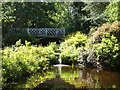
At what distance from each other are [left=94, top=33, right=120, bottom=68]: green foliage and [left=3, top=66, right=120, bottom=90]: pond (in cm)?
46

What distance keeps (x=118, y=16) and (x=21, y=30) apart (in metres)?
8.98

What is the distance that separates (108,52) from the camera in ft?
36.3

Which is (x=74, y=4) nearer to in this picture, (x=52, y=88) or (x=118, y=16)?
(x=118, y=16)

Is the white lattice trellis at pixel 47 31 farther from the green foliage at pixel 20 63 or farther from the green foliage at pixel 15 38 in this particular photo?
the green foliage at pixel 20 63

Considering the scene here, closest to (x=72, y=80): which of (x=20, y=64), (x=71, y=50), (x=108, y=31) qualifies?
(x=20, y=64)

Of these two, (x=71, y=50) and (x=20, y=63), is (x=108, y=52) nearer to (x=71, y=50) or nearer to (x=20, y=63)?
(x=71, y=50)

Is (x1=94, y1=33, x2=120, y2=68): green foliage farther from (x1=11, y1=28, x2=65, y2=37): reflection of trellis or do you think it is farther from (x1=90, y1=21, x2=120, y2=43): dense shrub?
(x1=11, y1=28, x2=65, y2=37): reflection of trellis

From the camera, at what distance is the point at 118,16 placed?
1391 cm

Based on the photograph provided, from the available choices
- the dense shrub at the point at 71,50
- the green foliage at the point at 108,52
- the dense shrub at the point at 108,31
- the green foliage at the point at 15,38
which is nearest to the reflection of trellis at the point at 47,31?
the green foliage at the point at 15,38

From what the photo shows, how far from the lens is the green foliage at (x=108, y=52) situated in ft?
35.7

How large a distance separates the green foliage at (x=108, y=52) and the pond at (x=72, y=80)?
0.46 meters

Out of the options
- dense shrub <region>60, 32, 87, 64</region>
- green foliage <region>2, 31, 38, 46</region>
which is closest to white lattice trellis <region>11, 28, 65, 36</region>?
green foliage <region>2, 31, 38, 46</region>

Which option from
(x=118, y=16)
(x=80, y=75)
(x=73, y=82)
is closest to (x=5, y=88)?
(x=73, y=82)

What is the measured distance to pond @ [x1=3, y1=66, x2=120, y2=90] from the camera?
796cm
